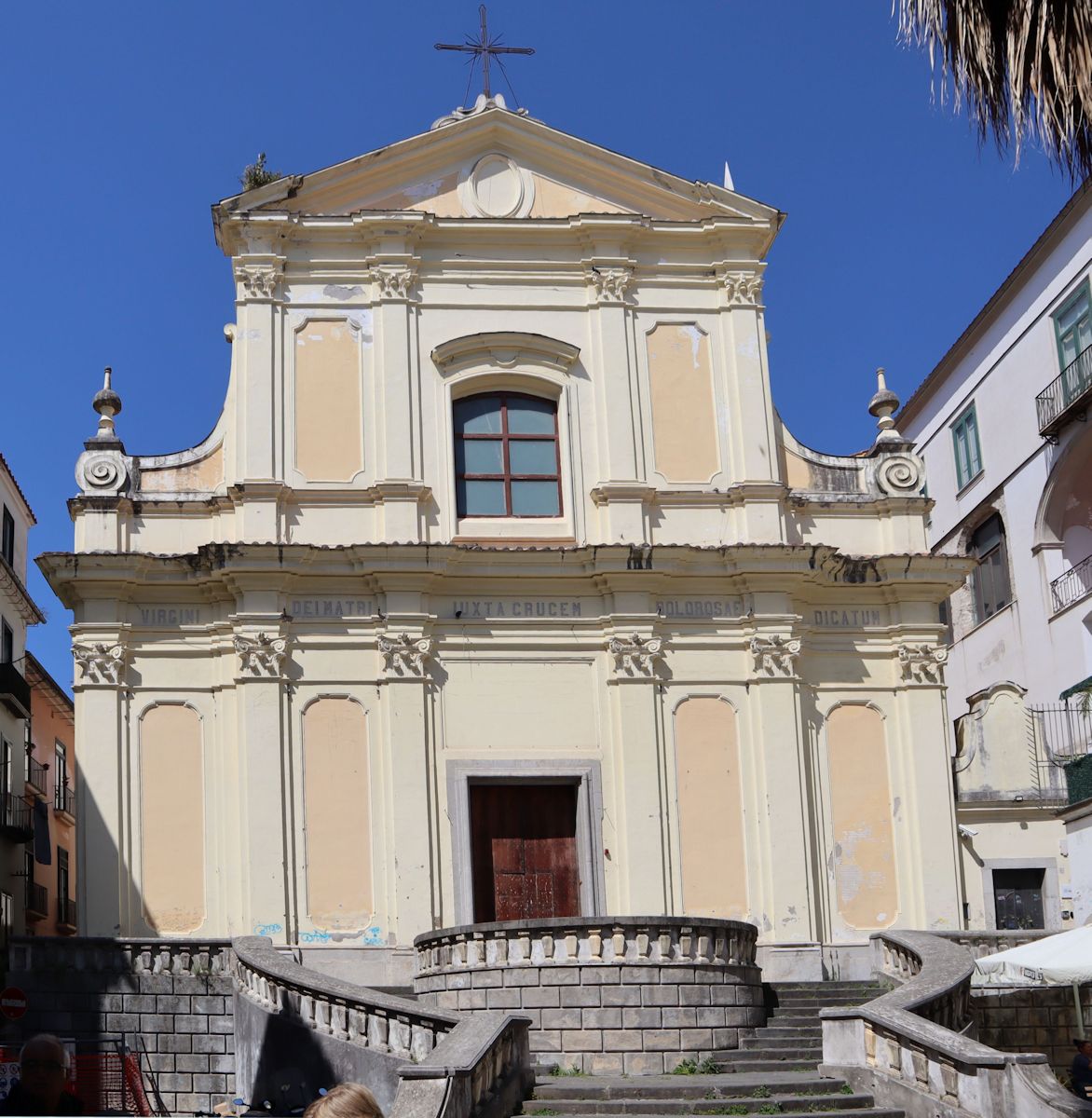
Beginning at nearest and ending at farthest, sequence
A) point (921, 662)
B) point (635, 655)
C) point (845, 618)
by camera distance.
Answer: point (635, 655) < point (921, 662) < point (845, 618)

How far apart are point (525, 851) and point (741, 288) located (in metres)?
8.34

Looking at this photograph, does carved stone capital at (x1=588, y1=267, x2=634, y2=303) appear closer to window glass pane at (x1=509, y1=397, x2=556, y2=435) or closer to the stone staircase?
window glass pane at (x1=509, y1=397, x2=556, y2=435)

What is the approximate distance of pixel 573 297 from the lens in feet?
81.1

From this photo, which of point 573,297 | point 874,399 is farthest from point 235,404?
point 874,399

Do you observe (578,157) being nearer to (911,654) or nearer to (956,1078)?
(911,654)

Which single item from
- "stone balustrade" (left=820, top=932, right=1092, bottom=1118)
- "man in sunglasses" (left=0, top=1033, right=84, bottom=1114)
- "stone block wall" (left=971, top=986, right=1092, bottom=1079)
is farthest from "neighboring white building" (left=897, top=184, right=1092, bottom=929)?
"man in sunglasses" (left=0, top=1033, right=84, bottom=1114)

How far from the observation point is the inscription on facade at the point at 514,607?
23141 mm

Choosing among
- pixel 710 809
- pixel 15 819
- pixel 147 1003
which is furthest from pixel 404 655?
pixel 15 819

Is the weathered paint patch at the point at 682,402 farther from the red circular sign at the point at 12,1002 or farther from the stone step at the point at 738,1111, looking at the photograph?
the stone step at the point at 738,1111

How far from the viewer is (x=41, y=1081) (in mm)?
6684

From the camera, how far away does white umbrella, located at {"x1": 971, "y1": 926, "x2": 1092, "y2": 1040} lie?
17.2m

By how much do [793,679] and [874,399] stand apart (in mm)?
4547

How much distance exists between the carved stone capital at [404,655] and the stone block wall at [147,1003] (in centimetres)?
441

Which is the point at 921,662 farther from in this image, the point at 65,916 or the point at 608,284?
the point at 65,916
